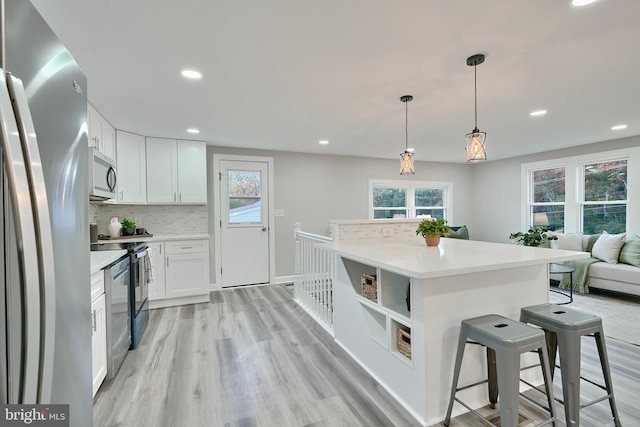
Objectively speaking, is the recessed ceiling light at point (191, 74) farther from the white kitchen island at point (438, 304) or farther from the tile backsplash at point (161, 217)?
the tile backsplash at point (161, 217)

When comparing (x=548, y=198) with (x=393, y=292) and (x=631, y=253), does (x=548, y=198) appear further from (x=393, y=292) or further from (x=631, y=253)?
(x=393, y=292)

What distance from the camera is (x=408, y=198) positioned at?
21.0ft

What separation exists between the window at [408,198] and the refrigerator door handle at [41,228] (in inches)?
215

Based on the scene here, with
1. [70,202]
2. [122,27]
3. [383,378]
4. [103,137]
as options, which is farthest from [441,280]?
[103,137]

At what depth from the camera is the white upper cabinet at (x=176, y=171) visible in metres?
4.05

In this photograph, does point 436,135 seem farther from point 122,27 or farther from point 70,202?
point 70,202

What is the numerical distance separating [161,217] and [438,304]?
4.06 meters

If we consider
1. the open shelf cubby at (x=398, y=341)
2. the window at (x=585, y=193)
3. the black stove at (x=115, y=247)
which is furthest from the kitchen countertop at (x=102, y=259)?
the window at (x=585, y=193)

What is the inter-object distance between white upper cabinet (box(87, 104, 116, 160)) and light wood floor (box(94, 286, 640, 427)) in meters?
2.01

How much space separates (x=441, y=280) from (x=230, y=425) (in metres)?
1.50

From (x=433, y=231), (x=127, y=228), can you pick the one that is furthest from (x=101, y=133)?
(x=433, y=231)

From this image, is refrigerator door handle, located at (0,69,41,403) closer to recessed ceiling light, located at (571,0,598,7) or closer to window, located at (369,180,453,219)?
recessed ceiling light, located at (571,0,598,7)

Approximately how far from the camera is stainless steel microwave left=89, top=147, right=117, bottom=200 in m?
2.54

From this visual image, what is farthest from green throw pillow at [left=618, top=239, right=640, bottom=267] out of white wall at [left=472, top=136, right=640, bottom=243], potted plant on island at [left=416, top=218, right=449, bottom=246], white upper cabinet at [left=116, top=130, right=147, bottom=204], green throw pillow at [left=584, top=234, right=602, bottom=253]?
white upper cabinet at [left=116, top=130, right=147, bottom=204]
